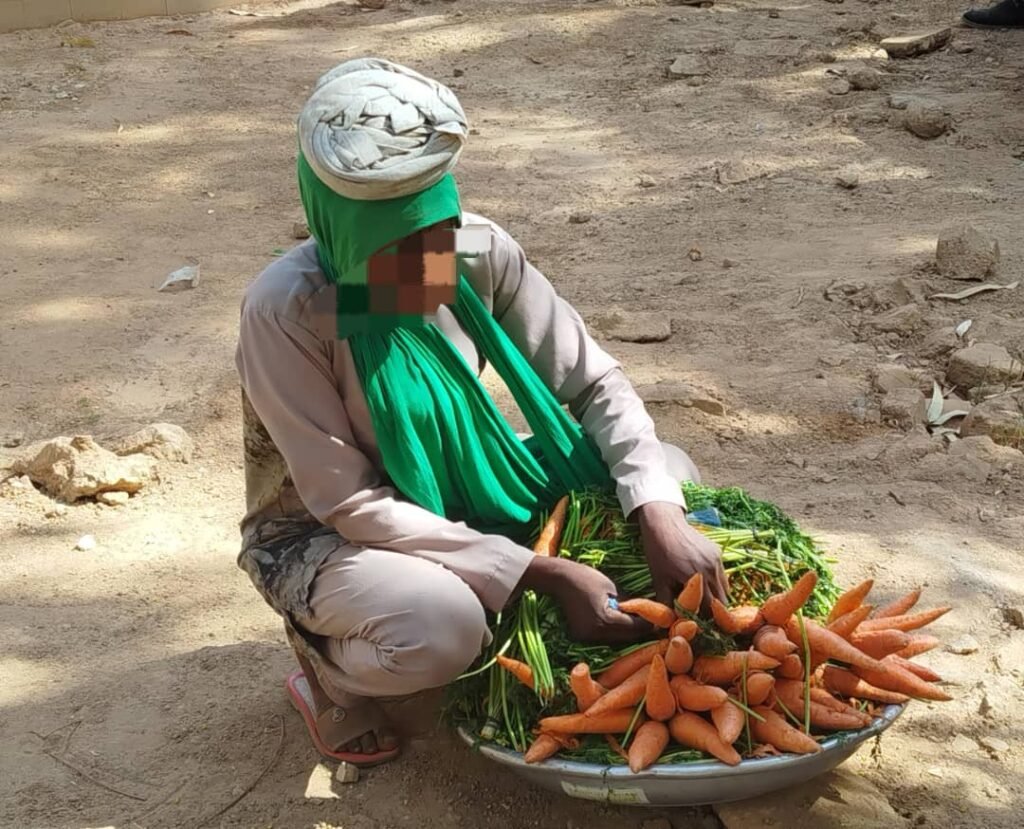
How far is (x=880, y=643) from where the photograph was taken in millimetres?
2525

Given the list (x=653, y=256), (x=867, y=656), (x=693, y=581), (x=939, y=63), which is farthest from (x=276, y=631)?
(x=939, y=63)

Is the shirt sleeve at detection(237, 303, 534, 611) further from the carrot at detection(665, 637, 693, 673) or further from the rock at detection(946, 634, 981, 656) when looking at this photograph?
the rock at detection(946, 634, 981, 656)

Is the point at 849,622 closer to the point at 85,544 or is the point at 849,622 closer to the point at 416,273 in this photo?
the point at 416,273

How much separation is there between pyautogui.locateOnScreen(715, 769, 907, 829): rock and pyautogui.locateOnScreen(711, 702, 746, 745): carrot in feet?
0.84

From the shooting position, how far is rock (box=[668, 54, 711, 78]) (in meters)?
7.94

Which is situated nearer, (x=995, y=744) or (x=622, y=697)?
(x=622, y=697)

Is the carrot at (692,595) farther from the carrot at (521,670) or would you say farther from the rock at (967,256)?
the rock at (967,256)

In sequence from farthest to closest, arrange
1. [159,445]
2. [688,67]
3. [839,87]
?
1. [688,67]
2. [839,87]
3. [159,445]

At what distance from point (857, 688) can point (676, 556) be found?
0.42 m

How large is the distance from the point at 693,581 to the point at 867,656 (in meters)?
0.37

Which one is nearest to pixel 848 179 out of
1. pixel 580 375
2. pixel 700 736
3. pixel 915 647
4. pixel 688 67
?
pixel 688 67

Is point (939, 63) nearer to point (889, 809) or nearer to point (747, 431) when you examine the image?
point (747, 431)

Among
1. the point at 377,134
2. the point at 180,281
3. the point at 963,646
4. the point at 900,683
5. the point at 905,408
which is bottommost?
the point at 180,281

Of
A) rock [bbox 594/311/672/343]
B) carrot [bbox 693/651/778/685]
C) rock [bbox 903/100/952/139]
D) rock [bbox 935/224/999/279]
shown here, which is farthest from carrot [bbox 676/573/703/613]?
rock [bbox 903/100/952/139]
